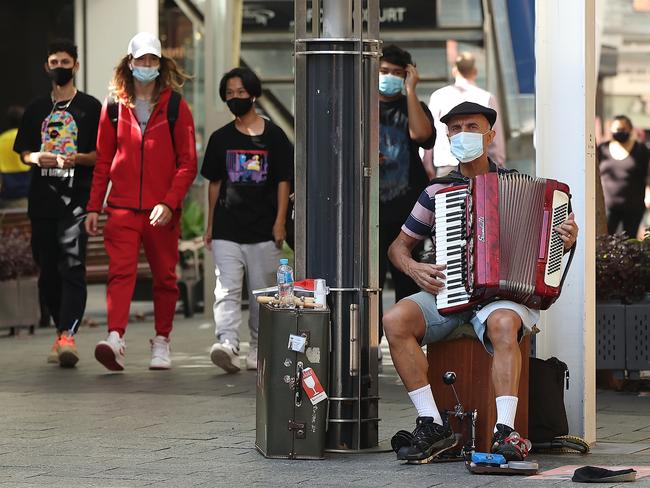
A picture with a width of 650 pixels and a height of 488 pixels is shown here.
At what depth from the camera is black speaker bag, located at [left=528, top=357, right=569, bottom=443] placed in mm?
7266

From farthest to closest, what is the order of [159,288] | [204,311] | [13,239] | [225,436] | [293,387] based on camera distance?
[204,311]
[13,239]
[159,288]
[225,436]
[293,387]

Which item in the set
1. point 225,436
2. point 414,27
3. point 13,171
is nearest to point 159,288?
point 225,436

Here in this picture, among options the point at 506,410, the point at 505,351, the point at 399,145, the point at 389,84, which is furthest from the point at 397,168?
the point at 506,410

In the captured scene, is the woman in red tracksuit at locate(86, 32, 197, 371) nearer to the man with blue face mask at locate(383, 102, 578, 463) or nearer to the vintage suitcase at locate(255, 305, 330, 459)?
the man with blue face mask at locate(383, 102, 578, 463)

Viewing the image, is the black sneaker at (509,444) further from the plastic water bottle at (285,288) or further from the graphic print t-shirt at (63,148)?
the graphic print t-shirt at (63,148)

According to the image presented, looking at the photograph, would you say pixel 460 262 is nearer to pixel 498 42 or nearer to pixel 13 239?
pixel 13 239

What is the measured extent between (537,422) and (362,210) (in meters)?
1.18

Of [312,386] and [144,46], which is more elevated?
[144,46]

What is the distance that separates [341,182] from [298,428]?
42.7 inches

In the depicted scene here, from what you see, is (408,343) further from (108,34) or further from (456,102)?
(108,34)

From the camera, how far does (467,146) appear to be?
7.35m

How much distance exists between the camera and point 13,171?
625 inches

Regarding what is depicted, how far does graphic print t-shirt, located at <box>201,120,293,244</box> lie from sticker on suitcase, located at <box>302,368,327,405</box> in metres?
3.26

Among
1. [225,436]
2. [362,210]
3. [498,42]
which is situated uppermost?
[498,42]
